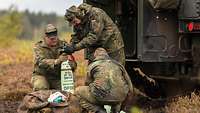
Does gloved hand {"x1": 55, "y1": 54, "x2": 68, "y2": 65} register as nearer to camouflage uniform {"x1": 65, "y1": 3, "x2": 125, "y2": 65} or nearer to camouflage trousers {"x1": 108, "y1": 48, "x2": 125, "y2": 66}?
camouflage uniform {"x1": 65, "y1": 3, "x2": 125, "y2": 65}

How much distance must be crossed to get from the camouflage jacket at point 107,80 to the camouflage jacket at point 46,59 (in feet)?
4.72

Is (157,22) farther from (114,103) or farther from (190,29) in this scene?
(114,103)

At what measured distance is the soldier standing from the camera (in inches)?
341

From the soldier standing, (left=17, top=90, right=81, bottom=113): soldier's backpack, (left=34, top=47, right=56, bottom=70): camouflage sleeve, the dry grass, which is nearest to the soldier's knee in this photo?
the soldier standing

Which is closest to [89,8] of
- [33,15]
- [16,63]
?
[16,63]

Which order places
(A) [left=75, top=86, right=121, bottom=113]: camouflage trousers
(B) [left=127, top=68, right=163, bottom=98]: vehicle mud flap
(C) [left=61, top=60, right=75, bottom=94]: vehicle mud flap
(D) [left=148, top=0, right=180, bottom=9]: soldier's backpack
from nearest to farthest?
(A) [left=75, top=86, right=121, bottom=113]: camouflage trousers
(D) [left=148, top=0, right=180, bottom=9]: soldier's backpack
(C) [left=61, top=60, right=75, bottom=94]: vehicle mud flap
(B) [left=127, top=68, right=163, bottom=98]: vehicle mud flap

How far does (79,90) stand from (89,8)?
156 centimetres

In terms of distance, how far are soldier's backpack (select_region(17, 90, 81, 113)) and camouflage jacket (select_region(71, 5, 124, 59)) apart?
1290 millimetres

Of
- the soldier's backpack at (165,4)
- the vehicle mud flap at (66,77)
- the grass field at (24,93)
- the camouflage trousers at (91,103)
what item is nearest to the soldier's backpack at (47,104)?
the camouflage trousers at (91,103)

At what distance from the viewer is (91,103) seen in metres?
7.47

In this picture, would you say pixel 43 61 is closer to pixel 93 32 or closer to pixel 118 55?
pixel 93 32

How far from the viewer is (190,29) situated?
317 inches

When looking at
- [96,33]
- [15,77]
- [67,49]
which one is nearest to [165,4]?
[96,33]

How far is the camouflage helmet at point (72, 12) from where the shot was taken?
8.41m
